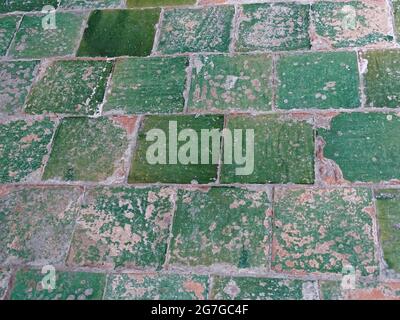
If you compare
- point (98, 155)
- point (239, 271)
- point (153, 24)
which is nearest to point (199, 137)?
point (98, 155)

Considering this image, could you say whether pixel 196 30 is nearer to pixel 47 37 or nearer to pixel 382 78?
pixel 47 37

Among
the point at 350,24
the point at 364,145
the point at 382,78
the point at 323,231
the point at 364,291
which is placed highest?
the point at 350,24

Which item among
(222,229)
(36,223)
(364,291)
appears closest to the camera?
(364,291)

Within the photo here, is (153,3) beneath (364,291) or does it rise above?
above

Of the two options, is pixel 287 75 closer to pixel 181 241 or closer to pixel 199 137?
pixel 199 137

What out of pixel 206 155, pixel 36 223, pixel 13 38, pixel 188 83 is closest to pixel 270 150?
pixel 206 155

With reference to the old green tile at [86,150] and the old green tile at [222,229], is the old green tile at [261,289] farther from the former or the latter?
the old green tile at [86,150]
